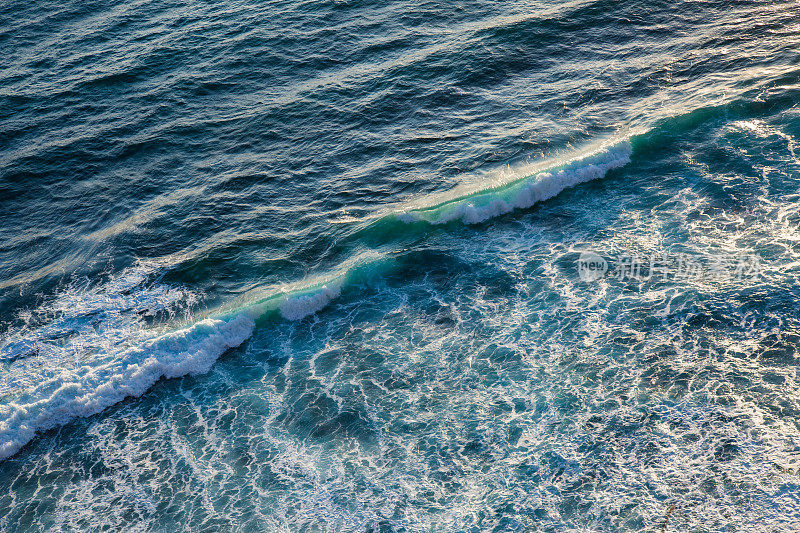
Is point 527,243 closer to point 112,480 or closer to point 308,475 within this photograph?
point 308,475

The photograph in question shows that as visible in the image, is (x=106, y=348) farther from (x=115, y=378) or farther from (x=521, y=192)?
(x=521, y=192)

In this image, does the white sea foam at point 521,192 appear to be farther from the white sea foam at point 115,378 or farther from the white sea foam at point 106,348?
the white sea foam at point 115,378

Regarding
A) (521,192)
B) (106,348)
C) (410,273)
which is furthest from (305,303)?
(521,192)

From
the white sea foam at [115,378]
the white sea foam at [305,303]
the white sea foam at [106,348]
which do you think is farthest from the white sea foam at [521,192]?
the white sea foam at [115,378]

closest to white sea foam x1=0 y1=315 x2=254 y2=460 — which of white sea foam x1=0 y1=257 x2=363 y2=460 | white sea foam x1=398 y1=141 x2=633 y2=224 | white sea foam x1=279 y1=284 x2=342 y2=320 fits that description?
white sea foam x1=0 y1=257 x2=363 y2=460

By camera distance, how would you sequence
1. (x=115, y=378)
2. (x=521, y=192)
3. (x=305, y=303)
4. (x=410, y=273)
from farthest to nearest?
(x=521, y=192) < (x=410, y=273) < (x=305, y=303) < (x=115, y=378)

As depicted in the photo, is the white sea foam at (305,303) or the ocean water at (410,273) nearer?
the ocean water at (410,273)

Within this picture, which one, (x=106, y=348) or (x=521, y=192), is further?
(x=521, y=192)
